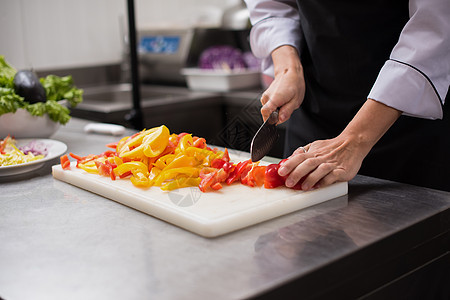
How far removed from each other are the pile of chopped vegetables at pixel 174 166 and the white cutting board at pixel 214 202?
2 centimetres

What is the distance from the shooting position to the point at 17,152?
129cm

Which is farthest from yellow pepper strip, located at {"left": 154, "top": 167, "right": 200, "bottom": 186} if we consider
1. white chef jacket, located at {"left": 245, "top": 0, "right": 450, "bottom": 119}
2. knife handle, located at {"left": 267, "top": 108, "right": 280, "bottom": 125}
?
white chef jacket, located at {"left": 245, "top": 0, "right": 450, "bottom": 119}

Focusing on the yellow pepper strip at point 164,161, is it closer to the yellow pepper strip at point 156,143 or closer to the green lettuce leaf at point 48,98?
the yellow pepper strip at point 156,143

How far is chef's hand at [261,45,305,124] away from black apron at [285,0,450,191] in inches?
3.6

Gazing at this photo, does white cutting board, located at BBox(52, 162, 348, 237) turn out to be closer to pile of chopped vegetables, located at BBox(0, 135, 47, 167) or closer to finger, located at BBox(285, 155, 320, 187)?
finger, located at BBox(285, 155, 320, 187)

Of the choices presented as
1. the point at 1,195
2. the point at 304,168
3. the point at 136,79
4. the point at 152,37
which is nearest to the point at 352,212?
the point at 304,168

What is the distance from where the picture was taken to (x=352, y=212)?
91 cm

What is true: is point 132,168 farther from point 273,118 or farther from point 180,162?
point 273,118

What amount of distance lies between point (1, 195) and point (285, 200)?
62 cm

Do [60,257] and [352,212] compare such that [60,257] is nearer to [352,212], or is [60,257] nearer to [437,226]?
[352,212]

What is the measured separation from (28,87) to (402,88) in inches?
40.8

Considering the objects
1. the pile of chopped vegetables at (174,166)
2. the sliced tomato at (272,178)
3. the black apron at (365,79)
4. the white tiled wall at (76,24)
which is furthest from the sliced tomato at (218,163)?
the white tiled wall at (76,24)

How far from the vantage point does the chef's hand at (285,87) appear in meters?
1.17

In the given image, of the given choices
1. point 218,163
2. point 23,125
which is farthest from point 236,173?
point 23,125
